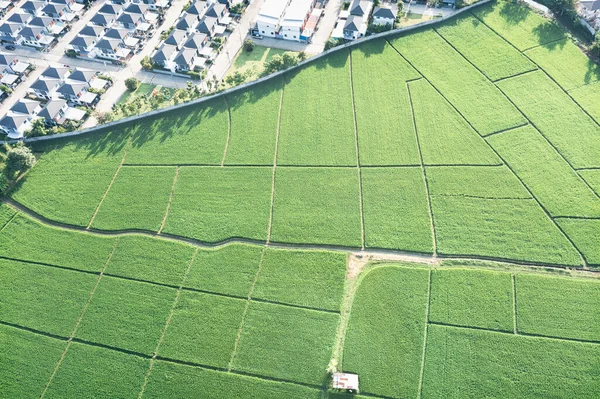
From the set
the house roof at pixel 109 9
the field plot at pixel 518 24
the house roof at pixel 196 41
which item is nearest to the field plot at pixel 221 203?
the house roof at pixel 196 41

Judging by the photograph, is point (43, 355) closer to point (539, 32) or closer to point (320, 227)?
point (320, 227)

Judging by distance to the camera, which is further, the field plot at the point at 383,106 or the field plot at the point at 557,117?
the field plot at the point at 383,106

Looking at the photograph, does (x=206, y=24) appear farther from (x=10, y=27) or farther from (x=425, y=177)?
(x=425, y=177)

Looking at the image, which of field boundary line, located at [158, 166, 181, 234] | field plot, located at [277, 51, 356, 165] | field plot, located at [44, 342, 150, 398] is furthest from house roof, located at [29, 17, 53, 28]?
field plot, located at [44, 342, 150, 398]

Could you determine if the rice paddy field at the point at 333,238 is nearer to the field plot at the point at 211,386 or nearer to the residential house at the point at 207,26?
the field plot at the point at 211,386

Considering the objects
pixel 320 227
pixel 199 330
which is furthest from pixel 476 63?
pixel 199 330

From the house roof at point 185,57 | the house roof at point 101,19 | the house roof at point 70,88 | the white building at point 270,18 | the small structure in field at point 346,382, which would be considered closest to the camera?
the small structure in field at point 346,382

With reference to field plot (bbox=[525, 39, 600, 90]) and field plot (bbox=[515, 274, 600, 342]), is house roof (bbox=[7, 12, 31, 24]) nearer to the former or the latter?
field plot (bbox=[525, 39, 600, 90])

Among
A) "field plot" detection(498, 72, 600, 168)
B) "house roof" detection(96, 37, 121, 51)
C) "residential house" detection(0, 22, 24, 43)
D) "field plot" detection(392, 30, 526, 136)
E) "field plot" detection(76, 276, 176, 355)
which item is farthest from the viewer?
"residential house" detection(0, 22, 24, 43)
